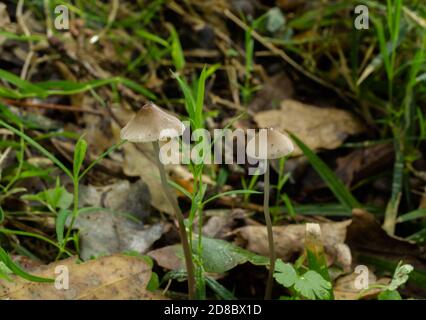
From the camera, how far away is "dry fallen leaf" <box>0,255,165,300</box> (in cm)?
164

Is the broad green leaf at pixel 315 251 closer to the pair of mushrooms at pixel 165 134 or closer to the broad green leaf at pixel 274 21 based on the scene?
the pair of mushrooms at pixel 165 134

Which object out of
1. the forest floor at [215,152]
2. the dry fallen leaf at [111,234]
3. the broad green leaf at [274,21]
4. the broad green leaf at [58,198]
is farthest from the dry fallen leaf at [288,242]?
the broad green leaf at [274,21]

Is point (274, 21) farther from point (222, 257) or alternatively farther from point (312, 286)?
point (312, 286)

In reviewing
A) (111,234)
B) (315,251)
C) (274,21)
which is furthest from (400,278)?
(274,21)

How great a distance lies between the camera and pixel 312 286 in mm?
1548

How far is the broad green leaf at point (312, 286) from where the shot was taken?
1.54 meters

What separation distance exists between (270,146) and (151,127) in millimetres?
322

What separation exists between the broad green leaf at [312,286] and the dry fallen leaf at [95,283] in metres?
0.43

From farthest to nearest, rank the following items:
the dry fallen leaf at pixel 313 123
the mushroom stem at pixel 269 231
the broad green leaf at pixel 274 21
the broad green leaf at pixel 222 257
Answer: the broad green leaf at pixel 274 21, the dry fallen leaf at pixel 313 123, the broad green leaf at pixel 222 257, the mushroom stem at pixel 269 231

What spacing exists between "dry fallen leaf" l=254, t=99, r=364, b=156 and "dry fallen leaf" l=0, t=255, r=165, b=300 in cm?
112

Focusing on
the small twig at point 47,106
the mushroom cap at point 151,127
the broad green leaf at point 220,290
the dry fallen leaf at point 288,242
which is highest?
the mushroom cap at point 151,127

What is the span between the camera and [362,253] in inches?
81.0
